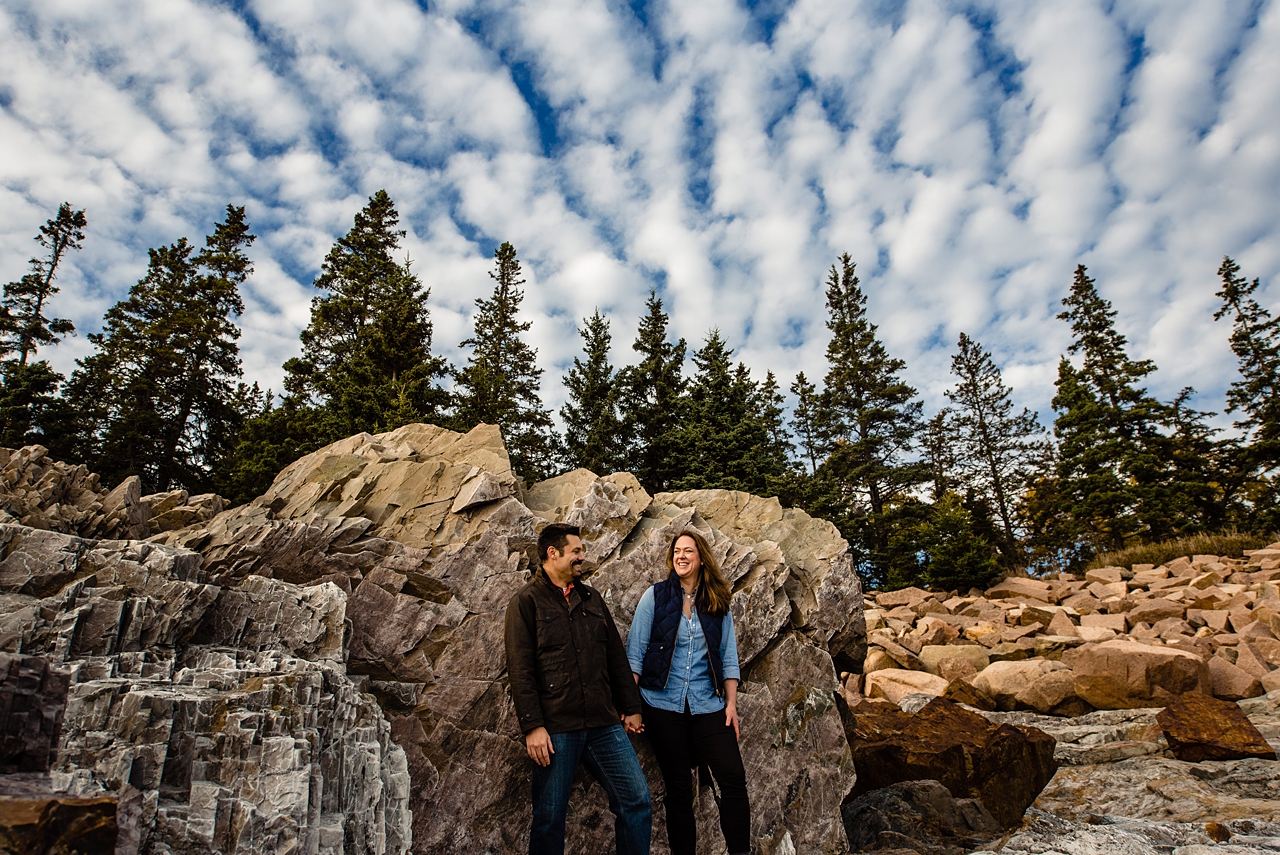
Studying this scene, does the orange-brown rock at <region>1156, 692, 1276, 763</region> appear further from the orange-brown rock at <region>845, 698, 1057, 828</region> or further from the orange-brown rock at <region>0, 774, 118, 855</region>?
the orange-brown rock at <region>0, 774, 118, 855</region>

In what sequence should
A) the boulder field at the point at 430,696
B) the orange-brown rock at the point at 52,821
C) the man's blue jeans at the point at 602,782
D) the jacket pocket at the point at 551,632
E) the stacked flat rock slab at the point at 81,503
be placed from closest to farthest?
the orange-brown rock at the point at 52,821, the boulder field at the point at 430,696, the man's blue jeans at the point at 602,782, the jacket pocket at the point at 551,632, the stacked flat rock slab at the point at 81,503

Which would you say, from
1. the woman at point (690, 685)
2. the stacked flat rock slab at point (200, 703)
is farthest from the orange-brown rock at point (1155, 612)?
the stacked flat rock slab at point (200, 703)

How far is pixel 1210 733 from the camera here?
8.07m

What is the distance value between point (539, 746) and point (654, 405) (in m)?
22.5

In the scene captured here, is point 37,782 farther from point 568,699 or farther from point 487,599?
point 487,599

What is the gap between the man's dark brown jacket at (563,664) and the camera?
4.31 metres

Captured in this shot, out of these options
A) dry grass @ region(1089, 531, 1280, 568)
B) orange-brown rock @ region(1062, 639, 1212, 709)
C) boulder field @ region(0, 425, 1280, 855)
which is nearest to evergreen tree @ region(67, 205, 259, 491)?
boulder field @ region(0, 425, 1280, 855)

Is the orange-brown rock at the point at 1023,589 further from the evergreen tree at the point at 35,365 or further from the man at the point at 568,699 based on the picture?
the evergreen tree at the point at 35,365

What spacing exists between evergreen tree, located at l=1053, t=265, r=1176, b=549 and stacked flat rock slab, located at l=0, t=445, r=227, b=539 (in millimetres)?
39571

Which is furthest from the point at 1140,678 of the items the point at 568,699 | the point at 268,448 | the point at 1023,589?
the point at 268,448

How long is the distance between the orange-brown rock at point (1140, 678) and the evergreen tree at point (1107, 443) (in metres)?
26.3

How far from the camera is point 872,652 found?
14.6 metres

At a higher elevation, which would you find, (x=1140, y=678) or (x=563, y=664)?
(x=563, y=664)

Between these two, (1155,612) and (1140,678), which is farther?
(1155,612)
